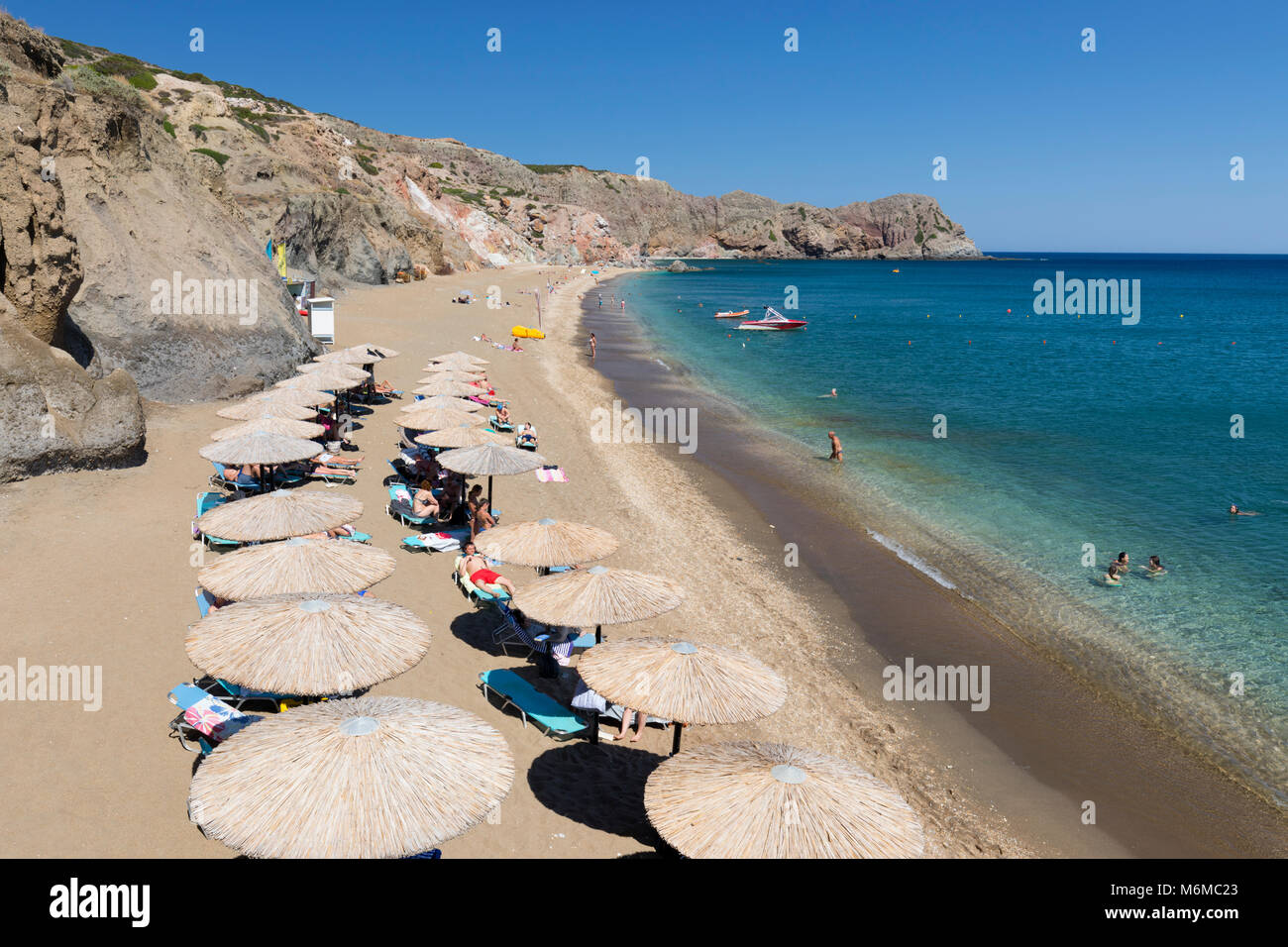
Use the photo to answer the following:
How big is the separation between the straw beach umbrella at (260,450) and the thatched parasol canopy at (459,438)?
213 centimetres

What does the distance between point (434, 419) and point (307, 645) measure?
29.7 ft

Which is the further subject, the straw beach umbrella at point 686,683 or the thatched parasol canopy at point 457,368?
the thatched parasol canopy at point 457,368

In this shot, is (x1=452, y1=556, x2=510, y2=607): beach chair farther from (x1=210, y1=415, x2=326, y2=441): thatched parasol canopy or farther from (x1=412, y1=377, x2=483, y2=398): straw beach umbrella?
(x1=412, y1=377, x2=483, y2=398): straw beach umbrella

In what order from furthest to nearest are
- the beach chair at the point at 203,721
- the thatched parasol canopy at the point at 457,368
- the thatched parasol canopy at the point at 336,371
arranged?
the thatched parasol canopy at the point at 457,368, the thatched parasol canopy at the point at 336,371, the beach chair at the point at 203,721

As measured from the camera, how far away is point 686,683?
22.9 feet

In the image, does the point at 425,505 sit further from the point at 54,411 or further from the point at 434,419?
the point at 54,411

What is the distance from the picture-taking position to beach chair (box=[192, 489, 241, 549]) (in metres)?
11.8

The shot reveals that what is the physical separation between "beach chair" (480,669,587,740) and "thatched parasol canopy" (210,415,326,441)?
246 inches

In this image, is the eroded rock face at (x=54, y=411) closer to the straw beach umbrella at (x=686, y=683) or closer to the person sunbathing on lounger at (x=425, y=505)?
the person sunbathing on lounger at (x=425, y=505)

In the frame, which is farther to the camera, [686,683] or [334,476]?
[334,476]

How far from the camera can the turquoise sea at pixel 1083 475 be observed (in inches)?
482

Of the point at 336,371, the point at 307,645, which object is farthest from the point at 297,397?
the point at 307,645

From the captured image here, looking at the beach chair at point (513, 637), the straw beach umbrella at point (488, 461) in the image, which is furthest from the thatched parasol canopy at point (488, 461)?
the beach chair at point (513, 637)
